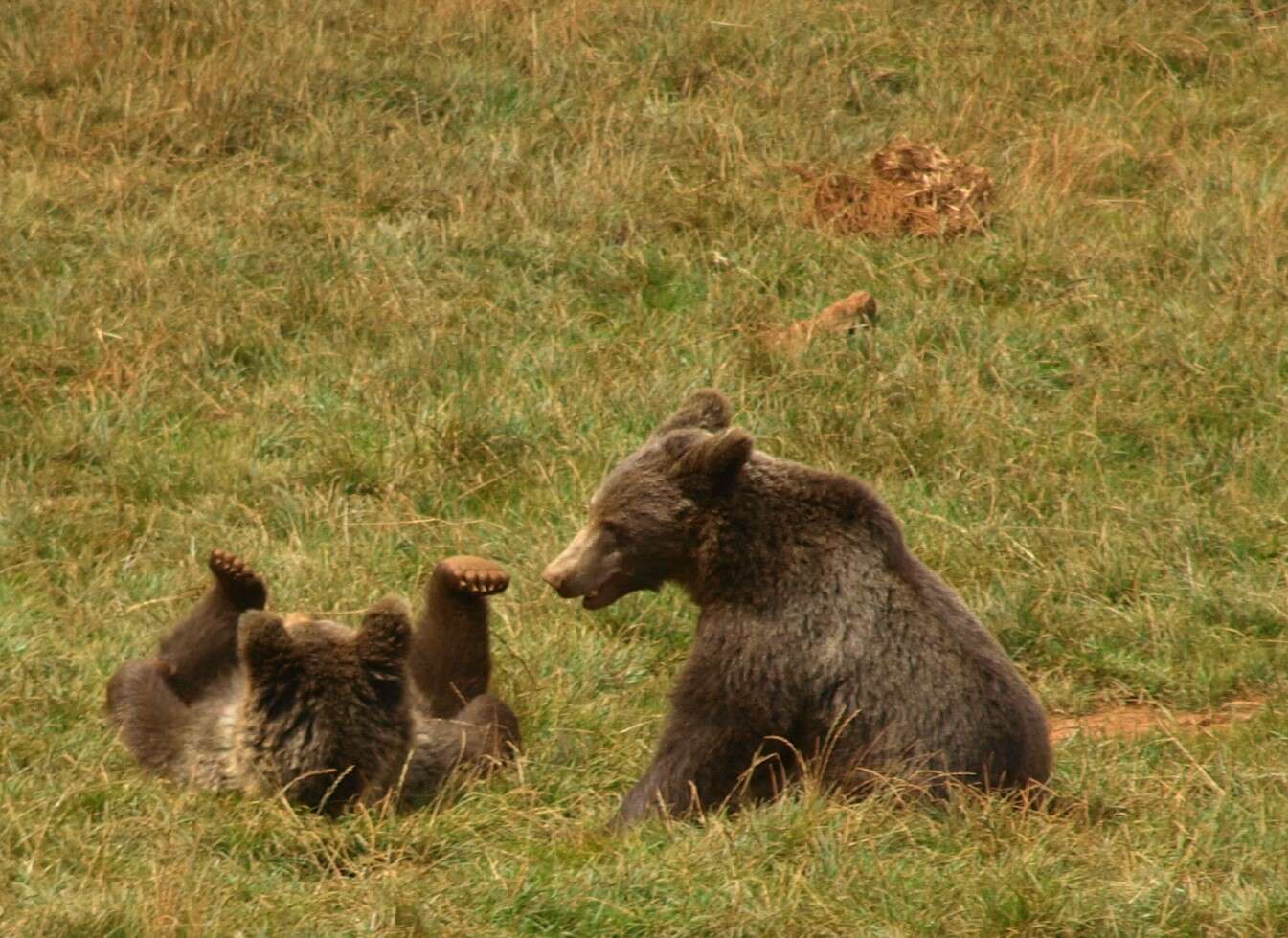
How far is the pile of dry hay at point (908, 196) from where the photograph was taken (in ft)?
34.5

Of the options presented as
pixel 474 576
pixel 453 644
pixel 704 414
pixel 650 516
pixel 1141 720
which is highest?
pixel 704 414

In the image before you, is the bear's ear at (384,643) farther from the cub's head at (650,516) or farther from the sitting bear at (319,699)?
the cub's head at (650,516)

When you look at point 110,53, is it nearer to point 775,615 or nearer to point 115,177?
point 115,177

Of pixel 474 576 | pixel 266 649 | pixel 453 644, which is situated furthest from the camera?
pixel 453 644

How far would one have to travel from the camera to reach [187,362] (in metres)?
9.16

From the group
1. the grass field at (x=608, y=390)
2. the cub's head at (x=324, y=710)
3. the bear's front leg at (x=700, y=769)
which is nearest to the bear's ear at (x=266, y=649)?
the cub's head at (x=324, y=710)

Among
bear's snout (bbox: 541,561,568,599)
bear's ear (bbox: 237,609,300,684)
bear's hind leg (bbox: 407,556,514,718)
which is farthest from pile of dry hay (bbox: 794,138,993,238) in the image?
bear's ear (bbox: 237,609,300,684)

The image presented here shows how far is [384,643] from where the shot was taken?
18.6 feet

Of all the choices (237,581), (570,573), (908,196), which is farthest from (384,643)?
(908,196)

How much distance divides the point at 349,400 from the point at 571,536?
5.47 feet

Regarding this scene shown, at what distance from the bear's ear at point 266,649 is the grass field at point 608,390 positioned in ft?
1.22

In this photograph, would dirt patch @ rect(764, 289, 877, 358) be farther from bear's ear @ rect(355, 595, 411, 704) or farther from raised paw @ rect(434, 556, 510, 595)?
bear's ear @ rect(355, 595, 411, 704)

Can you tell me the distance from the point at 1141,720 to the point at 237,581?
10.5 ft

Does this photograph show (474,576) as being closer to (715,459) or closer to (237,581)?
(237,581)
